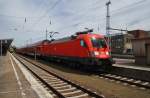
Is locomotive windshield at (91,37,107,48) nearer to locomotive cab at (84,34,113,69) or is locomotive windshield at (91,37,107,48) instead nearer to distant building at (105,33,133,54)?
locomotive cab at (84,34,113,69)

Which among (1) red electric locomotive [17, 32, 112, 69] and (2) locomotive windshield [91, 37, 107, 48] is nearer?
(1) red electric locomotive [17, 32, 112, 69]

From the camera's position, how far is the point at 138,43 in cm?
2731

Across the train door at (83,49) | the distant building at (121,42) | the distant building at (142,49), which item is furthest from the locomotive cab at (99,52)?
the distant building at (121,42)

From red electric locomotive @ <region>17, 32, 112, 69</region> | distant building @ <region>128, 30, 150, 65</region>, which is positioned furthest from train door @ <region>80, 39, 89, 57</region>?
distant building @ <region>128, 30, 150, 65</region>

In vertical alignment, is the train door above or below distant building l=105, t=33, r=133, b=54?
below

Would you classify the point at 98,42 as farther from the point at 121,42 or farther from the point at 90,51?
the point at 121,42

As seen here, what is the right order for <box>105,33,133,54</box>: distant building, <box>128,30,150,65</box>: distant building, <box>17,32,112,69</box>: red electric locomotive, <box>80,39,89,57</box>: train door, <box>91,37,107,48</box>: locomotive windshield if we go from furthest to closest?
1. <box>105,33,133,54</box>: distant building
2. <box>128,30,150,65</box>: distant building
3. <box>91,37,107,48</box>: locomotive windshield
4. <box>80,39,89,57</box>: train door
5. <box>17,32,112,69</box>: red electric locomotive

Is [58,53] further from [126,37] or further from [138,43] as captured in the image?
[126,37]

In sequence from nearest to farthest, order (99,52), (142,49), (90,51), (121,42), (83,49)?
1. (90,51)
2. (99,52)
3. (83,49)
4. (142,49)
5. (121,42)

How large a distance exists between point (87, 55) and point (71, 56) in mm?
4079

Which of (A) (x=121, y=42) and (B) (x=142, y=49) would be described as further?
(A) (x=121, y=42)

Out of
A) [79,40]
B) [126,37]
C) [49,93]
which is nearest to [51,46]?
[79,40]

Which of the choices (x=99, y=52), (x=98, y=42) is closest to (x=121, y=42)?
(x=98, y=42)

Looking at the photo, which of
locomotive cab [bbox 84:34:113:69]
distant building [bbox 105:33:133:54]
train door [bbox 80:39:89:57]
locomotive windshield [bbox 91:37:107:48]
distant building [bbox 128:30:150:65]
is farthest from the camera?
distant building [bbox 105:33:133:54]
